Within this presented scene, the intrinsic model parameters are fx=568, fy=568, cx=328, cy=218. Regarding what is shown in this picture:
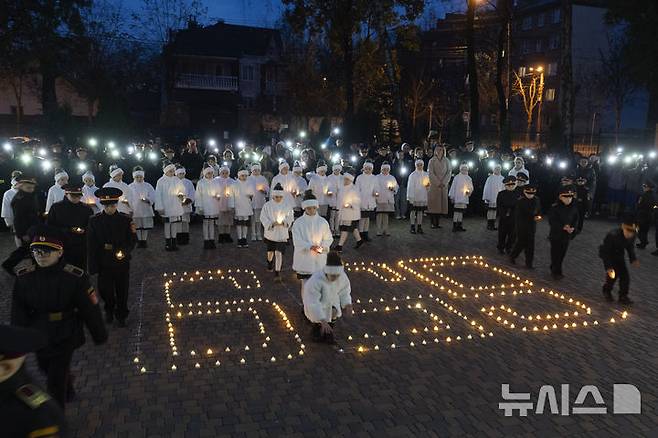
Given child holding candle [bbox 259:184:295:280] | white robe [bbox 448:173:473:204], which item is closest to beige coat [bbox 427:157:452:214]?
white robe [bbox 448:173:473:204]

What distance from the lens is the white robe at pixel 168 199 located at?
13.6 m

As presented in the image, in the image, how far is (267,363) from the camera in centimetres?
734

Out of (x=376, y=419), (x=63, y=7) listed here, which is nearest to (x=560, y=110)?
(x=376, y=419)

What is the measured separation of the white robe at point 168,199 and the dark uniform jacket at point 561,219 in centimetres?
845

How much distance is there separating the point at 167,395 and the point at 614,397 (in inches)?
200

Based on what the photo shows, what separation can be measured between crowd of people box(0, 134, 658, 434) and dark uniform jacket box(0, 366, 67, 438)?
246mm

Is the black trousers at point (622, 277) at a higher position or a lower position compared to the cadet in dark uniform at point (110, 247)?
lower

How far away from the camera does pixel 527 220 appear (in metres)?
12.1

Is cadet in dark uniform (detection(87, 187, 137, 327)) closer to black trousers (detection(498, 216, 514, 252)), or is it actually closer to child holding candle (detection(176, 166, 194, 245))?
child holding candle (detection(176, 166, 194, 245))

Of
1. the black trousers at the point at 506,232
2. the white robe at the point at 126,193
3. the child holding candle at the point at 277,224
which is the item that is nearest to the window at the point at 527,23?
the black trousers at the point at 506,232

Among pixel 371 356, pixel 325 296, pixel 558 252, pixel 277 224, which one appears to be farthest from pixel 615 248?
pixel 277 224

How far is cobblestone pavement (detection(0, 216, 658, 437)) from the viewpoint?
5.91 m

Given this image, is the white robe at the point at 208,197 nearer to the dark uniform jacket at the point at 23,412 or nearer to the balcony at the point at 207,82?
the dark uniform jacket at the point at 23,412

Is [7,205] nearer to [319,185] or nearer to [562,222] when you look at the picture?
[319,185]
